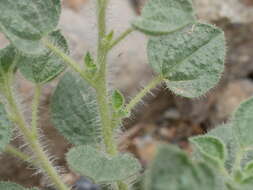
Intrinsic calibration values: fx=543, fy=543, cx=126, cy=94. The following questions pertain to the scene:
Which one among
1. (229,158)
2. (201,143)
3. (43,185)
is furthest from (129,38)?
(201,143)

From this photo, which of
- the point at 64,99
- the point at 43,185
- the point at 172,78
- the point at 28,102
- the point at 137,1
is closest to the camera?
the point at 172,78

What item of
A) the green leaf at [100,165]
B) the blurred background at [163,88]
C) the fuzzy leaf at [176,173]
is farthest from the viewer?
the blurred background at [163,88]

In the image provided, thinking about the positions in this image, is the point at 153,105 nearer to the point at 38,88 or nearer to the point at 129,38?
the point at 129,38

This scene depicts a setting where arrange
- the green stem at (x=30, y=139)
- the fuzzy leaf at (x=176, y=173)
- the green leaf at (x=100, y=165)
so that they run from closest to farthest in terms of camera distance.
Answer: the fuzzy leaf at (x=176, y=173), the green leaf at (x=100, y=165), the green stem at (x=30, y=139)

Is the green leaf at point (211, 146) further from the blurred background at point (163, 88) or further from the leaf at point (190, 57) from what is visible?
the blurred background at point (163, 88)

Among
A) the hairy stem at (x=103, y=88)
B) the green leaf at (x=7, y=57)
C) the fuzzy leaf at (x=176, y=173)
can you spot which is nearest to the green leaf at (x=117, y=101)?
the hairy stem at (x=103, y=88)
